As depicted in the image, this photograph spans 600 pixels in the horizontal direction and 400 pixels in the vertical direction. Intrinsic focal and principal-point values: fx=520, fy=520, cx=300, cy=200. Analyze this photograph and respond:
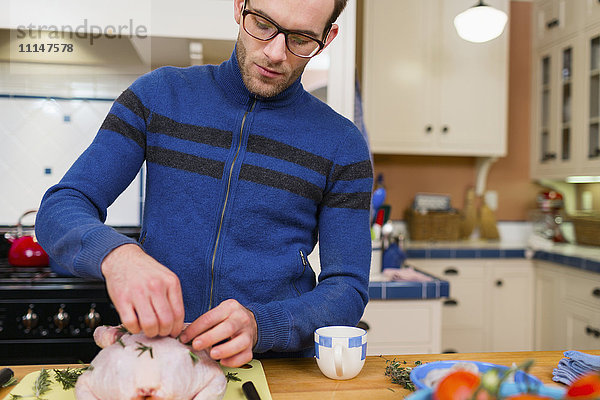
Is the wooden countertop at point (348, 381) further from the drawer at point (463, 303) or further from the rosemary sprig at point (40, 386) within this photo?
the drawer at point (463, 303)

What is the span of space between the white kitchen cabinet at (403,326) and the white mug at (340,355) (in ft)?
4.36

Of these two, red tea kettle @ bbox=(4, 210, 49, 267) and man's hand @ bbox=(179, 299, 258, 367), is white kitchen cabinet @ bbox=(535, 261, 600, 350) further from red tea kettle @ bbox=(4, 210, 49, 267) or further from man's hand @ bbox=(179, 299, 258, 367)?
red tea kettle @ bbox=(4, 210, 49, 267)

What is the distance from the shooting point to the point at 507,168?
12.8ft

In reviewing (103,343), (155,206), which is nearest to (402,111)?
(155,206)

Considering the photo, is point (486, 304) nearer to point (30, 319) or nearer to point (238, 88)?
point (30, 319)

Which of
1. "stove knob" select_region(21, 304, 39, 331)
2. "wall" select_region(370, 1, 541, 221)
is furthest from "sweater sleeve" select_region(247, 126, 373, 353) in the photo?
"wall" select_region(370, 1, 541, 221)

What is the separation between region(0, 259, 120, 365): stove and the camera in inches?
73.0

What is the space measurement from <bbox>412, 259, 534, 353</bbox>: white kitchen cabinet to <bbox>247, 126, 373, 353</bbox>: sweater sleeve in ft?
7.44

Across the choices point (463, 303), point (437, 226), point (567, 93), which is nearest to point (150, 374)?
point (463, 303)

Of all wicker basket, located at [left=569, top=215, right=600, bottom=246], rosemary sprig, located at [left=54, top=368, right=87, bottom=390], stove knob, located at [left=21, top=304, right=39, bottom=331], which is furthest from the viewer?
wicker basket, located at [left=569, top=215, right=600, bottom=246]

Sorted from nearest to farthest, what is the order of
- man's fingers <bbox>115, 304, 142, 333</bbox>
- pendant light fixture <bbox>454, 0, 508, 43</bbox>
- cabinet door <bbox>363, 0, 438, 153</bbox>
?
man's fingers <bbox>115, 304, 142, 333</bbox>
pendant light fixture <bbox>454, 0, 508, 43</bbox>
cabinet door <bbox>363, 0, 438, 153</bbox>

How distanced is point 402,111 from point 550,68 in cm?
112

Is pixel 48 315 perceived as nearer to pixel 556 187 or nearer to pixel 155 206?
pixel 155 206

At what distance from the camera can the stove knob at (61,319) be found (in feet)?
6.09
